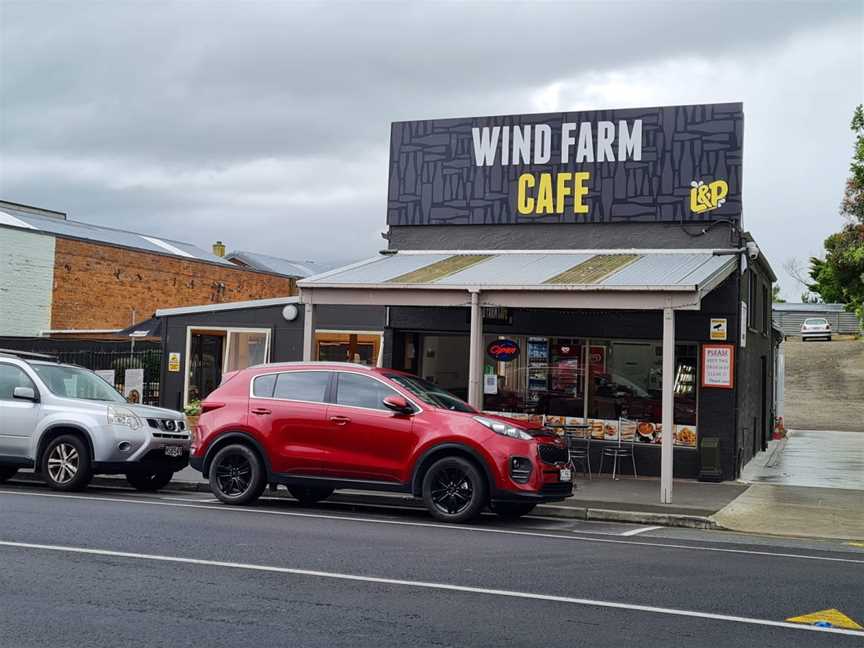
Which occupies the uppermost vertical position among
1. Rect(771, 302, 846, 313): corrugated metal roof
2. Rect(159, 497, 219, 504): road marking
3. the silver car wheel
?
Rect(771, 302, 846, 313): corrugated metal roof

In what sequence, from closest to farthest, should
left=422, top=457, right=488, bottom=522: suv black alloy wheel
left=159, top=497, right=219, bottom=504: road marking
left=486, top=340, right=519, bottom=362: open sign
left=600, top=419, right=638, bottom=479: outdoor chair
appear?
left=422, top=457, right=488, bottom=522: suv black alloy wheel → left=159, top=497, right=219, bottom=504: road marking → left=600, top=419, right=638, bottom=479: outdoor chair → left=486, top=340, right=519, bottom=362: open sign

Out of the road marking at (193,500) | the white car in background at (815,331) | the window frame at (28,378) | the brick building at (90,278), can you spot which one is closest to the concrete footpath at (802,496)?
the road marking at (193,500)

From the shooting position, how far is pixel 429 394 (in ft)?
38.1

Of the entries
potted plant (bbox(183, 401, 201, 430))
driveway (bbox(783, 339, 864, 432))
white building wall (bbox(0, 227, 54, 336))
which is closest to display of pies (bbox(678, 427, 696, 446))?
potted plant (bbox(183, 401, 201, 430))

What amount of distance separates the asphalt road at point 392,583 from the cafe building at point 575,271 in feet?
16.0

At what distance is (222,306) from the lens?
2033cm

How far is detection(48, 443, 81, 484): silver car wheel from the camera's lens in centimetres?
1268

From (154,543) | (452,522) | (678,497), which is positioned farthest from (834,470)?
(154,543)

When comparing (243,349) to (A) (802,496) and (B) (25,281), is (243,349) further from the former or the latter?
(B) (25,281)

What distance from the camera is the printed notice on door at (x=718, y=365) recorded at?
602 inches

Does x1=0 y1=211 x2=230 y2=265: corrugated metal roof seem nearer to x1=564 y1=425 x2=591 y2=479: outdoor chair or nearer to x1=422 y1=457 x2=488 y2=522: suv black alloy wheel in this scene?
x1=564 y1=425 x2=591 y2=479: outdoor chair

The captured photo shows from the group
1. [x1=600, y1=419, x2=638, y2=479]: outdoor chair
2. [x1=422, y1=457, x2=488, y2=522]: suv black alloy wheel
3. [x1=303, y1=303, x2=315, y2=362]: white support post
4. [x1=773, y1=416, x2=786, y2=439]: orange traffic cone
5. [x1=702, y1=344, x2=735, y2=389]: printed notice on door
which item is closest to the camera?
[x1=422, y1=457, x2=488, y2=522]: suv black alloy wheel

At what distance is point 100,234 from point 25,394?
77.1 feet

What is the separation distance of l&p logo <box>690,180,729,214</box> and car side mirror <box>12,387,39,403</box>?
1070cm
